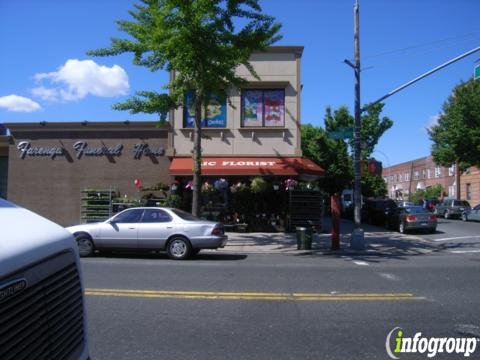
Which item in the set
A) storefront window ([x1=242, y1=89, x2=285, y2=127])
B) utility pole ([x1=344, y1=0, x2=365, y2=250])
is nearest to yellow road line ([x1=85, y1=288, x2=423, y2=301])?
utility pole ([x1=344, y1=0, x2=365, y2=250])

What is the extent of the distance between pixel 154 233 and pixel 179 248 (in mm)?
818

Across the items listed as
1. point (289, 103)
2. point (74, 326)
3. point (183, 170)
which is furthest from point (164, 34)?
point (74, 326)

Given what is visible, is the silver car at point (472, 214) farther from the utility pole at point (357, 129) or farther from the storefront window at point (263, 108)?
the utility pole at point (357, 129)

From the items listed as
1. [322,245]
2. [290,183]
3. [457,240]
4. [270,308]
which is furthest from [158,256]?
[457,240]

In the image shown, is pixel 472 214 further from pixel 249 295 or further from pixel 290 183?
pixel 249 295

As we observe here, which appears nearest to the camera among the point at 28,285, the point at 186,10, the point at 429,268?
the point at 28,285

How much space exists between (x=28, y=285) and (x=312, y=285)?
7.61 m

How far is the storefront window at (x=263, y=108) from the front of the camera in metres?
22.8

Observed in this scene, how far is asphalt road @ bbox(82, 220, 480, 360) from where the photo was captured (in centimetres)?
534

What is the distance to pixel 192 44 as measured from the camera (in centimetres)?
1588

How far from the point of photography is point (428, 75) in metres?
16.0

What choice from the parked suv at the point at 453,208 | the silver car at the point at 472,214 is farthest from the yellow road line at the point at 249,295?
the parked suv at the point at 453,208

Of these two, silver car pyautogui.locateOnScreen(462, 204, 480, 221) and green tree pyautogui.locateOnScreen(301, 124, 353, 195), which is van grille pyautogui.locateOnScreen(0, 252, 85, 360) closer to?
silver car pyautogui.locateOnScreen(462, 204, 480, 221)

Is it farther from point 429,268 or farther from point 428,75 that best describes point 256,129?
point 429,268
